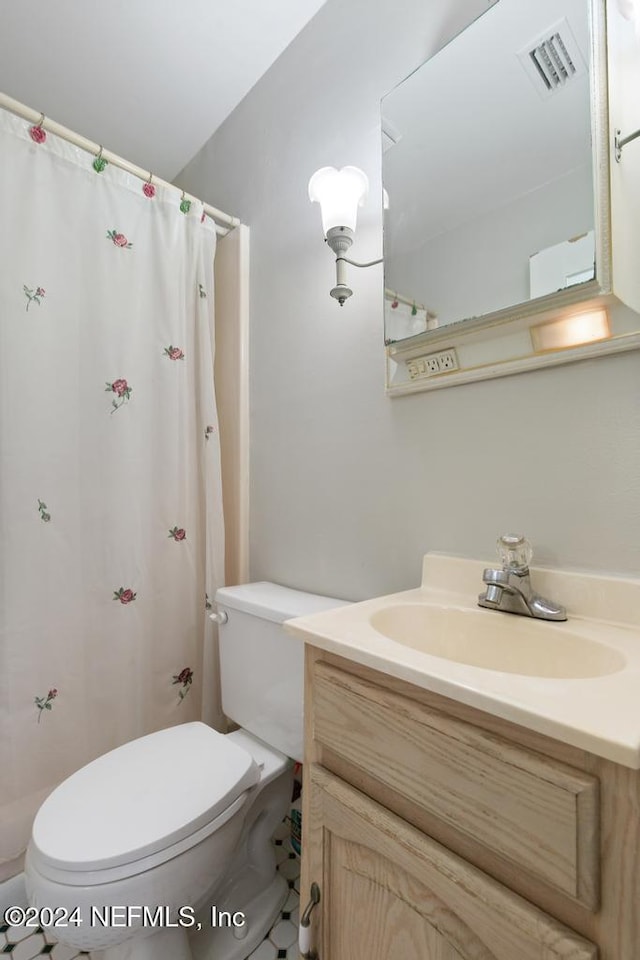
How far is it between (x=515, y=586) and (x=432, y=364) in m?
0.50

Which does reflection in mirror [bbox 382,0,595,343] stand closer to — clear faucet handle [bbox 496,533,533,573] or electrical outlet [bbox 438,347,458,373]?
electrical outlet [bbox 438,347,458,373]

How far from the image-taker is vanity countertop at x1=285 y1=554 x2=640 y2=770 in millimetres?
426

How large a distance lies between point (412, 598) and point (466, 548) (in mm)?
160

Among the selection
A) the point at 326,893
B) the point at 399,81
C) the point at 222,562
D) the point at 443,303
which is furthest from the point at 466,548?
the point at 399,81

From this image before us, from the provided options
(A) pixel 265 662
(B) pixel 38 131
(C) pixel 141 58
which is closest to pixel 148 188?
(B) pixel 38 131

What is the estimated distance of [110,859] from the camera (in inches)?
29.3

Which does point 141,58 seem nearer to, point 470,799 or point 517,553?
point 517,553

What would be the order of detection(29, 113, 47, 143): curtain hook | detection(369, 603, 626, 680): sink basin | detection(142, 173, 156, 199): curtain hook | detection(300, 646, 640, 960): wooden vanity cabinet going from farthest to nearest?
detection(142, 173, 156, 199): curtain hook, detection(29, 113, 47, 143): curtain hook, detection(369, 603, 626, 680): sink basin, detection(300, 646, 640, 960): wooden vanity cabinet

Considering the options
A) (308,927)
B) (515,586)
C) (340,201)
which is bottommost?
(308,927)

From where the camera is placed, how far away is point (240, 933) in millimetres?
1004

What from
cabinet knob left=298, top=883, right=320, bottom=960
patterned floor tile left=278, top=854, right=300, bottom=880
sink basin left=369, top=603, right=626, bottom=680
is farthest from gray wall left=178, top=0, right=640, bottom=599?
patterned floor tile left=278, top=854, right=300, bottom=880

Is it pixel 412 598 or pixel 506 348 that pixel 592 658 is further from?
pixel 506 348

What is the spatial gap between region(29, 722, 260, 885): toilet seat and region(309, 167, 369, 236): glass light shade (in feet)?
4.07

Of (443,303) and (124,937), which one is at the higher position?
(443,303)
